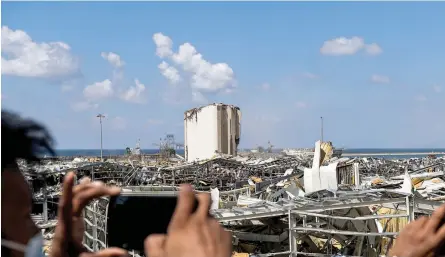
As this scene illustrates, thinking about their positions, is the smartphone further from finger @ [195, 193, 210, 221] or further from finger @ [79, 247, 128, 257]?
finger @ [195, 193, 210, 221]

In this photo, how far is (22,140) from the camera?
6.74ft

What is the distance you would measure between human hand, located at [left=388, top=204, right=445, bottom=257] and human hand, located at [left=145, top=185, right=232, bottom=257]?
0.92m

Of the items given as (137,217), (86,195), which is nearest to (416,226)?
(137,217)

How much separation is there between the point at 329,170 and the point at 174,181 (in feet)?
54.3

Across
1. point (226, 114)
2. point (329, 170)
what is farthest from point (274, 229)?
point (226, 114)

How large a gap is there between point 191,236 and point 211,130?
5372cm

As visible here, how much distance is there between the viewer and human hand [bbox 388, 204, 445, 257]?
2059 millimetres

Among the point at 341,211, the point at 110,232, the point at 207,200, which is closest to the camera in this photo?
the point at 207,200

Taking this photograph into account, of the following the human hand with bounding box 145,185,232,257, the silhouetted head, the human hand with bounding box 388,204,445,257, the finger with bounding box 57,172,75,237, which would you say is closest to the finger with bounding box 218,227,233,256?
the human hand with bounding box 145,185,232,257

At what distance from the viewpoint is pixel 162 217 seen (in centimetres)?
211

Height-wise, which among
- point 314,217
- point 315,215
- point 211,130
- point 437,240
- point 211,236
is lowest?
point 314,217

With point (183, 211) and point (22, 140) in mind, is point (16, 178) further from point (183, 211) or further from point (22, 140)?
point (183, 211)

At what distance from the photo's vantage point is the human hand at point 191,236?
158cm

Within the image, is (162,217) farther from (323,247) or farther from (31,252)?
(323,247)
